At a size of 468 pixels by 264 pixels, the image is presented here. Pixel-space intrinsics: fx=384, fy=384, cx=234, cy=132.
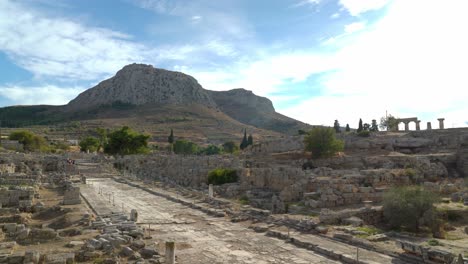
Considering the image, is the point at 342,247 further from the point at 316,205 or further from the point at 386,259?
the point at 316,205

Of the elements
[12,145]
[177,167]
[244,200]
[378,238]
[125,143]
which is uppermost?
[125,143]

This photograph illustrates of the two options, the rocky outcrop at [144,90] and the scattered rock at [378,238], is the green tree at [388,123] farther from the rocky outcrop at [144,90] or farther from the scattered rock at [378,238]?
the rocky outcrop at [144,90]

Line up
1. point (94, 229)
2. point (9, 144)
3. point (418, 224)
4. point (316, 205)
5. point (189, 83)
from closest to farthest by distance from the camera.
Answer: point (94, 229) < point (418, 224) < point (316, 205) < point (9, 144) < point (189, 83)

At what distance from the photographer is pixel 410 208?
13.4m

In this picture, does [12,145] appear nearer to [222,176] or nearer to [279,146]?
[279,146]

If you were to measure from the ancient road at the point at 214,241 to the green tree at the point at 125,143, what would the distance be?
44564 millimetres

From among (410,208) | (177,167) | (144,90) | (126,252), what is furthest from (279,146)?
(144,90)

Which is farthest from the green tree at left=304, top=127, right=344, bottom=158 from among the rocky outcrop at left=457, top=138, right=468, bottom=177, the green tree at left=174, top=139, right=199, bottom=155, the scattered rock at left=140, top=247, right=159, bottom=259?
the green tree at left=174, top=139, right=199, bottom=155

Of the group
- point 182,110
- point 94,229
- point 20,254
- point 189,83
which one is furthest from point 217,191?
point 189,83

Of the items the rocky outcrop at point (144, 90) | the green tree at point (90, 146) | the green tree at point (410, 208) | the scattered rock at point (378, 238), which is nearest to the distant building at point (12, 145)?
the green tree at point (90, 146)

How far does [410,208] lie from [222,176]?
16672 millimetres

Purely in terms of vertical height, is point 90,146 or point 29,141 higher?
point 29,141

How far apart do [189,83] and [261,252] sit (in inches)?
6310

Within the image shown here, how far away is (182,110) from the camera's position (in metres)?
142
